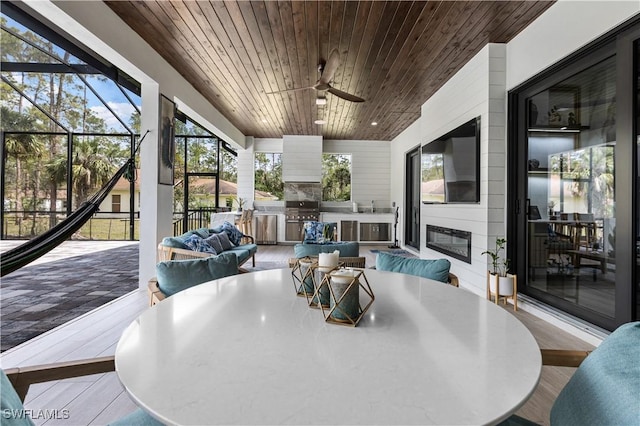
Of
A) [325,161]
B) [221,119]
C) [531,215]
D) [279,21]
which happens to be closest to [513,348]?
[531,215]

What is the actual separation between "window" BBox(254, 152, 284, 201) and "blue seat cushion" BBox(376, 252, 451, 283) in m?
7.16

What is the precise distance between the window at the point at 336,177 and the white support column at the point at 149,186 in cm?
567

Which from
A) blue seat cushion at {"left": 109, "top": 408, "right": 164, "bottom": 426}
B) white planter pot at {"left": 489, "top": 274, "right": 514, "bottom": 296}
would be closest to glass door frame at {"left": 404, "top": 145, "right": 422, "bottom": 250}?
white planter pot at {"left": 489, "top": 274, "right": 514, "bottom": 296}

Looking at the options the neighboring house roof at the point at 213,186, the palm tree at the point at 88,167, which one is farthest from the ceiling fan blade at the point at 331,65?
the palm tree at the point at 88,167

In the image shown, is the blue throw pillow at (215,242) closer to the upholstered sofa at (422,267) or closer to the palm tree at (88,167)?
the upholstered sofa at (422,267)

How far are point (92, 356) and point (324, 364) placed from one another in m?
2.31

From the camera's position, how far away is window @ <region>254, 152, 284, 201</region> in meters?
8.96

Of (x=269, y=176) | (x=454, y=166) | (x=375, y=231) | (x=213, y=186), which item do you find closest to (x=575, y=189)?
(x=454, y=166)

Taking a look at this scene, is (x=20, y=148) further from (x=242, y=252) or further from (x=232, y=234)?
(x=242, y=252)

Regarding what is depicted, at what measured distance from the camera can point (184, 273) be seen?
5.60 ft

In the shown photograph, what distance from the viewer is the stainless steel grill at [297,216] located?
27.5 ft

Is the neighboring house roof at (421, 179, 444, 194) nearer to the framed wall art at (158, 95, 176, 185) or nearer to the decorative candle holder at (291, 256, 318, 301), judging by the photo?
the framed wall art at (158, 95, 176, 185)

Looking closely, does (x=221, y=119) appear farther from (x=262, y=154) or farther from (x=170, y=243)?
(x=170, y=243)

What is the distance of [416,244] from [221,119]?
5101mm
